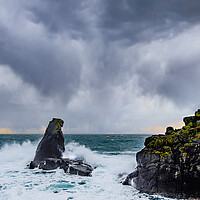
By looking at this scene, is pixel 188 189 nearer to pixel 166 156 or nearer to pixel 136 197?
pixel 166 156

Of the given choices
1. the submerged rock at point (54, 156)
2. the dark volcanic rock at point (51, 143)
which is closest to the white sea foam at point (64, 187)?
the submerged rock at point (54, 156)

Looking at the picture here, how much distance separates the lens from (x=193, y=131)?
12.4m

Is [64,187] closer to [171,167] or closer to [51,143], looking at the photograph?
[171,167]

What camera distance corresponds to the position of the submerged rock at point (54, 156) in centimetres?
1824

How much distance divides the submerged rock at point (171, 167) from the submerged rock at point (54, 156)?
686 centimetres

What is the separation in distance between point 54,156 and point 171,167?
17434mm

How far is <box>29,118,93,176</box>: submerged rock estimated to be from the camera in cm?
1824

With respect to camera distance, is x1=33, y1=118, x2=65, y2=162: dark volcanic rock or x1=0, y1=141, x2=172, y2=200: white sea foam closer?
x1=0, y1=141, x2=172, y2=200: white sea foam

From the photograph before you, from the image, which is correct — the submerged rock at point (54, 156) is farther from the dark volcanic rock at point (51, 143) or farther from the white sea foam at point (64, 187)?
the white sea foam at point (64, 187)

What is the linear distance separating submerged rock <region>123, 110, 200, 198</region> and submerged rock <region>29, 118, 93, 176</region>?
686 centimetres

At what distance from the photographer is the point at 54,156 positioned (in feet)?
79.0

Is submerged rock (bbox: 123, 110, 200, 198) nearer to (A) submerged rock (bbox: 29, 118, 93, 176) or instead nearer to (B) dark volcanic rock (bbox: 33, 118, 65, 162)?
(A) submerged rock (bbox: 29, 118, 93, 176)

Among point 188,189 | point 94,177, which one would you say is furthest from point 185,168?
point 94,177

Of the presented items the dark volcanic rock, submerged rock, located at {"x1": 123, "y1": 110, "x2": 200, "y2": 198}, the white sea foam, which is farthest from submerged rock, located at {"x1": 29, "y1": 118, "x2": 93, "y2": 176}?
submerged rock, located at {"x1": 123, "y1": 110, "x2": 200, "y2": 198}
